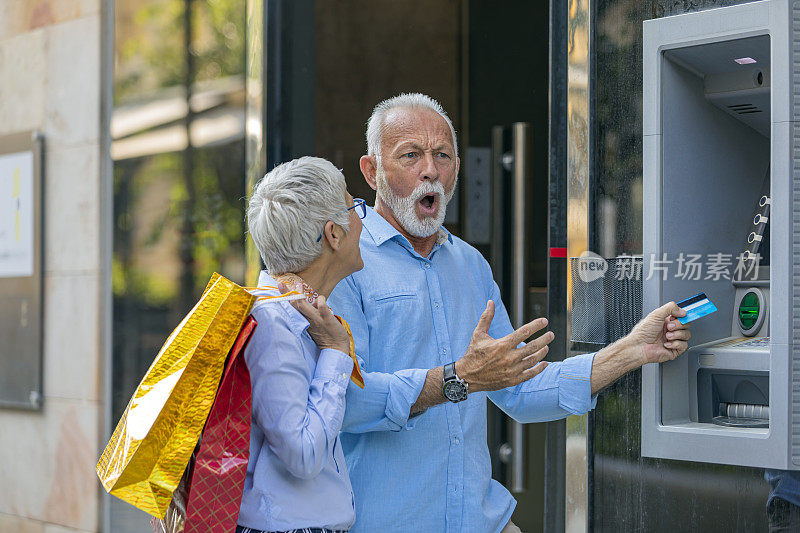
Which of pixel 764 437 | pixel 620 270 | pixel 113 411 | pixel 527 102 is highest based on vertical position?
pixel 527 102

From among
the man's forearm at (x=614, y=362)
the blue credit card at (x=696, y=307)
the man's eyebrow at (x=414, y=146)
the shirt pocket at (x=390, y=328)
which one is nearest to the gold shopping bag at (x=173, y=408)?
the shirt pocket at (x=390, y=328)

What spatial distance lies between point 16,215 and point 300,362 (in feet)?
13.7

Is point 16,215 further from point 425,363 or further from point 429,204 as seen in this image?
point 425,363

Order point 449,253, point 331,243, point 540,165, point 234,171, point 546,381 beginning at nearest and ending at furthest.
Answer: point 331,243 → point 546,381 → point 449,253 → point 540,165 → point 234,171

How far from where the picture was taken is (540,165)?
170 inches

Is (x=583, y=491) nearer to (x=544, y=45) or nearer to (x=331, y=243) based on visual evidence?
(x=331, y=243)

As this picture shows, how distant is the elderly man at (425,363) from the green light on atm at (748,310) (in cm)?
17

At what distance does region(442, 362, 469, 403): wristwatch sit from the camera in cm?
219

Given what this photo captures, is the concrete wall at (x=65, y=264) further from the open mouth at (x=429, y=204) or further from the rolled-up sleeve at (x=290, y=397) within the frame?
the rolled-up sleeve at (x=290, y=397)

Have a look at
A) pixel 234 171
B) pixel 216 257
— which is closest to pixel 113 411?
pixel 216 257

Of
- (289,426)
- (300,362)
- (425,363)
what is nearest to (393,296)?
(425,363)

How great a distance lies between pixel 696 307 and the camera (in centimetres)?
230

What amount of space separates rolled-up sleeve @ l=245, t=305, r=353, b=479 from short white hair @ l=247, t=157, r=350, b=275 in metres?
0.15

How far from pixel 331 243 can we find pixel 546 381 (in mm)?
686
